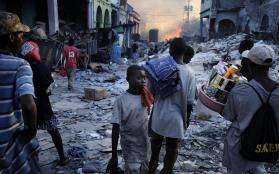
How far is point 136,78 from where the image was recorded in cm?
353

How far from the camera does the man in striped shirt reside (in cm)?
234

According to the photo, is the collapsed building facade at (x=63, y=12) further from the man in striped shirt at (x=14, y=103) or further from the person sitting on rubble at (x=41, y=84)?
the man in striped shirt at (x=14, y=103)

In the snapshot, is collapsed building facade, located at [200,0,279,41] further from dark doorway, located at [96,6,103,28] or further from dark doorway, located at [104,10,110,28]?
dark doorway, located at [104,10,110,28]

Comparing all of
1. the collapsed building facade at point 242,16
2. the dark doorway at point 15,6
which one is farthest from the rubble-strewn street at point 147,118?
the collapsed building facade at point 242,16

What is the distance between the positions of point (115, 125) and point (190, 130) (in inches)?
133

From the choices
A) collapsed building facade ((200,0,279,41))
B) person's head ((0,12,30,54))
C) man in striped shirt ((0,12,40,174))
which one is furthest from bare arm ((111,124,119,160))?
collapsed building facade ((200,0,279,41))

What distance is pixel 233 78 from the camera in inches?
157

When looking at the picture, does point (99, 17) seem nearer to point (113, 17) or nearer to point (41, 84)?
point (113, 17)

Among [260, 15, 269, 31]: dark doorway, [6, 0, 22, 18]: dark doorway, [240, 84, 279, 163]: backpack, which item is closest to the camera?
[240, 84, 279, 163]: backpack

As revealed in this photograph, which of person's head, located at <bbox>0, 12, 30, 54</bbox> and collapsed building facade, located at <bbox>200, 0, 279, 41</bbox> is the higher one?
collapsed building facade, located at <bbox>200, 0, 279, 41</bbox>

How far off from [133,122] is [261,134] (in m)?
1.30

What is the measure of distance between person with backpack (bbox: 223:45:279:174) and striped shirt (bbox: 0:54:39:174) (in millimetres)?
1646

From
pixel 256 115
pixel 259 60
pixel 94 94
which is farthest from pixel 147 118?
pixel 94 94

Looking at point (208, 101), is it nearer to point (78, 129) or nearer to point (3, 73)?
point (3, 73)
